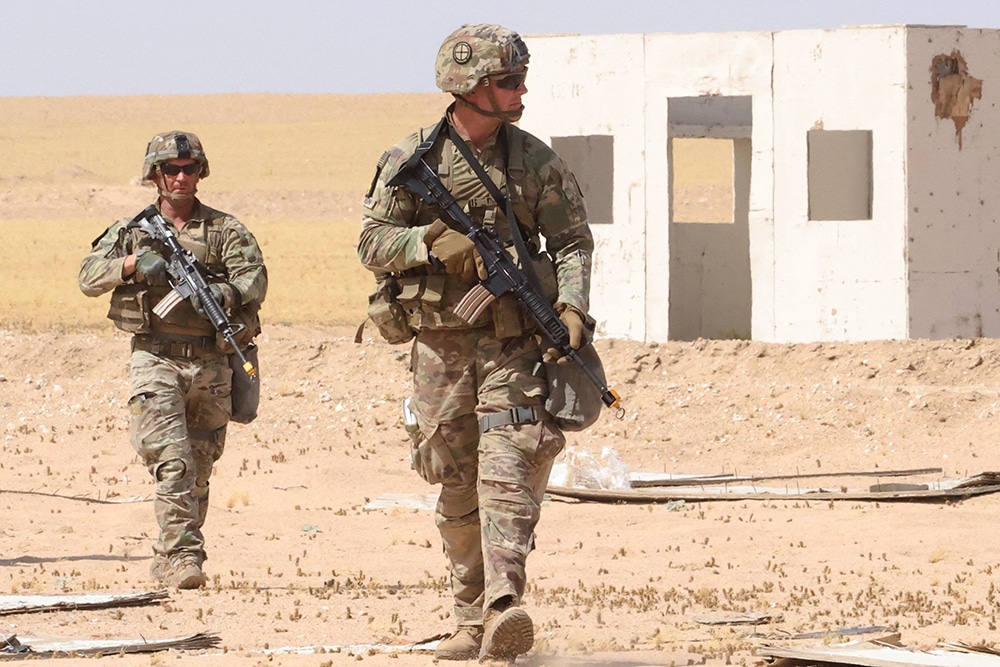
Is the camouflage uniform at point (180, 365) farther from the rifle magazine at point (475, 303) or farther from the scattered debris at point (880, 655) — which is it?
the scattered debris at point (880, 655)

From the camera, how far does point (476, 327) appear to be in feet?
19.6

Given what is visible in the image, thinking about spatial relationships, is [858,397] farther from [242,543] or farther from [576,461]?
[242,543]

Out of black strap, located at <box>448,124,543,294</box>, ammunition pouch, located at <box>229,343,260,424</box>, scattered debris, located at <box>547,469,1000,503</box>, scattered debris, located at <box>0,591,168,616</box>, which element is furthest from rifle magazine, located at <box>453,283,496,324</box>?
scattered debris, located at <box>547,469,1000,503</box>

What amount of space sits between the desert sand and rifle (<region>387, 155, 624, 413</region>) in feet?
3.71

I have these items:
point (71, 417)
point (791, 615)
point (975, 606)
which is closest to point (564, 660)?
point (791, 615)

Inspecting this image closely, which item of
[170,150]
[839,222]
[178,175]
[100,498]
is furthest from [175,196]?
[839,222]

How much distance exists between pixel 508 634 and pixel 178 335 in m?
3.47

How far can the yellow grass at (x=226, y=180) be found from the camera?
33.3 m

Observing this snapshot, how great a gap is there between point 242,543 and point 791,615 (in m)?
4.20

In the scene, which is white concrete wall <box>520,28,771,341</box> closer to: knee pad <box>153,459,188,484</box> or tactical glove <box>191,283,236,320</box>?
tactical glove <box>191,283,236,320</box>

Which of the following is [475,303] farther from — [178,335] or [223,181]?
[223,181]

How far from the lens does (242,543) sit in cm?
1069

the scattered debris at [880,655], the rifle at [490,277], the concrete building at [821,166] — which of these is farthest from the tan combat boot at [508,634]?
the concrete building at [821,166]

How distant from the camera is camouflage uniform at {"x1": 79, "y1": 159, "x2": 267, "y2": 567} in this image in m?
8.30
